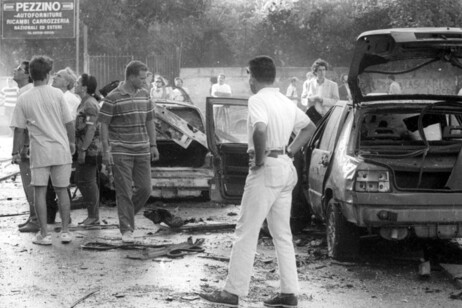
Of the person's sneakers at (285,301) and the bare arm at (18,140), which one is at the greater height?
the bare arm at (18,140)

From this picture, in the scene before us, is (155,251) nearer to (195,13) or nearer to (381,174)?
(381,174)

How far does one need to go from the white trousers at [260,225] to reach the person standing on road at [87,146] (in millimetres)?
4259

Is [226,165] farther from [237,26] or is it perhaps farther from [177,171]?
[237,26]

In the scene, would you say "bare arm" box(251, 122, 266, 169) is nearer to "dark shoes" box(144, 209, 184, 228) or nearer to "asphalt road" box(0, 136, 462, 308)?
"asphalt road" box(0, 136, 462, 308)

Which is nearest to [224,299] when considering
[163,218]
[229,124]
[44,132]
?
[44,132]

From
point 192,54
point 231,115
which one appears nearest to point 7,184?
point 231,115

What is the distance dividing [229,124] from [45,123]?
11.9 feet

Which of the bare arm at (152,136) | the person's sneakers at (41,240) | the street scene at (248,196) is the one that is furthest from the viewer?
the bare arm at (152,136)

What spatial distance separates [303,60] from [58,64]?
9640 mm

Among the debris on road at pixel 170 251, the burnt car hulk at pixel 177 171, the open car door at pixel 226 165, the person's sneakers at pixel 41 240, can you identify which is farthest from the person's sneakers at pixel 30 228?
the burnt car hulk at pixel 177 171

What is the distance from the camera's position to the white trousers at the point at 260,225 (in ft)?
21.9

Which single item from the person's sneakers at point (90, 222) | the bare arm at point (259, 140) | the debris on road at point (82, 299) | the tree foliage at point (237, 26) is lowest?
the person's sneakers at point (90, 222)

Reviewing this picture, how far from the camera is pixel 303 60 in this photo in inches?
1404

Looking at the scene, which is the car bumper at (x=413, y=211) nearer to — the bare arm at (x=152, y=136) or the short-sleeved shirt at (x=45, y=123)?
the bare arm at (x=152, y=136)
